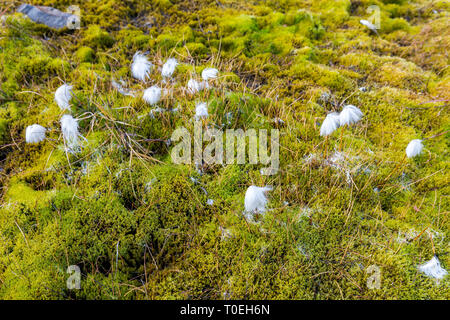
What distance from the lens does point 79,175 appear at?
2822 millimetres

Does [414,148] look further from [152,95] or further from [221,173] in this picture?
[152,95]

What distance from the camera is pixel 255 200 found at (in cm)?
255

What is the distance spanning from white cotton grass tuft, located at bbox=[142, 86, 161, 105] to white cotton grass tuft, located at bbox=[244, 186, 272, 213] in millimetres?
1607

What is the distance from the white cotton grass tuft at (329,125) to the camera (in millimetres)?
3111

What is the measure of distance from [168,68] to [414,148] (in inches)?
122

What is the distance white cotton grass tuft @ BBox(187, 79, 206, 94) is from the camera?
3.36 metres

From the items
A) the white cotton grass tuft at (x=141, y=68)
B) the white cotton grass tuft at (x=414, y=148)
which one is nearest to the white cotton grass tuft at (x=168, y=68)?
the white cotton grass tuft at (x=141, y=68)

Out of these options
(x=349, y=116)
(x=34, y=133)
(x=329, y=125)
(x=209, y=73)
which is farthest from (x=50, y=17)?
(x=349, y=116)

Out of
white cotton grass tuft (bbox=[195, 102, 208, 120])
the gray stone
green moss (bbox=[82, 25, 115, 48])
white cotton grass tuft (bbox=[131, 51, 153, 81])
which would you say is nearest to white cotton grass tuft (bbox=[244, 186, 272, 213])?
white cotton grass tuft (bbox=[195, 102, 208, 120])

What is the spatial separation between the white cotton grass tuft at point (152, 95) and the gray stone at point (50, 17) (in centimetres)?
230
